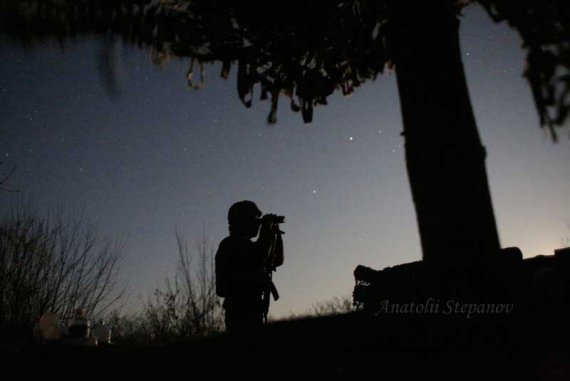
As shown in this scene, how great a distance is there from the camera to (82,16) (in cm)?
267

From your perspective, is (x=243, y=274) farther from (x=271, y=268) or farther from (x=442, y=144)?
(x=442, y=144)

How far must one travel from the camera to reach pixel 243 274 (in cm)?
361

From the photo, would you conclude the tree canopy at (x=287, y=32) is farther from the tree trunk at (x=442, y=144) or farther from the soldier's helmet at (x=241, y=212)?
the soldier's helmet at (x=241, y=212)

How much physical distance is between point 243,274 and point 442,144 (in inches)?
71.6

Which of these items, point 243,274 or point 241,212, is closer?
point 243,274

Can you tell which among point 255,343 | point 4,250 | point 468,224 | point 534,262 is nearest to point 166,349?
point 255,343

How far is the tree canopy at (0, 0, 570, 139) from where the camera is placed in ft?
8.76

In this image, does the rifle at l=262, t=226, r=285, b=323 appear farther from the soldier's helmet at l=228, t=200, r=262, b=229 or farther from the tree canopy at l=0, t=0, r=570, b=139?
the tree canopy at l=0, t=0, r=570, b=139

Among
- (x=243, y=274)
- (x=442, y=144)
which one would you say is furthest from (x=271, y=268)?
(x=442, y=144)

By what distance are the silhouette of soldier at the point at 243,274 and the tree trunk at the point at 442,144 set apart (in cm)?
140

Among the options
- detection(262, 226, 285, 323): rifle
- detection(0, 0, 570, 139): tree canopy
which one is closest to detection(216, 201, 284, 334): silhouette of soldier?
detection(262, 226, 285, 323): rifle

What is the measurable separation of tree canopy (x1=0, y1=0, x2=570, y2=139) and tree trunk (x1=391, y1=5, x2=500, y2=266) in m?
0.12

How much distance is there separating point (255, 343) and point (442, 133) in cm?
192

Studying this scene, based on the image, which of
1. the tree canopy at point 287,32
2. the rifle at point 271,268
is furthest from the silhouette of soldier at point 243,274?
the tree canopy at point 287,32
